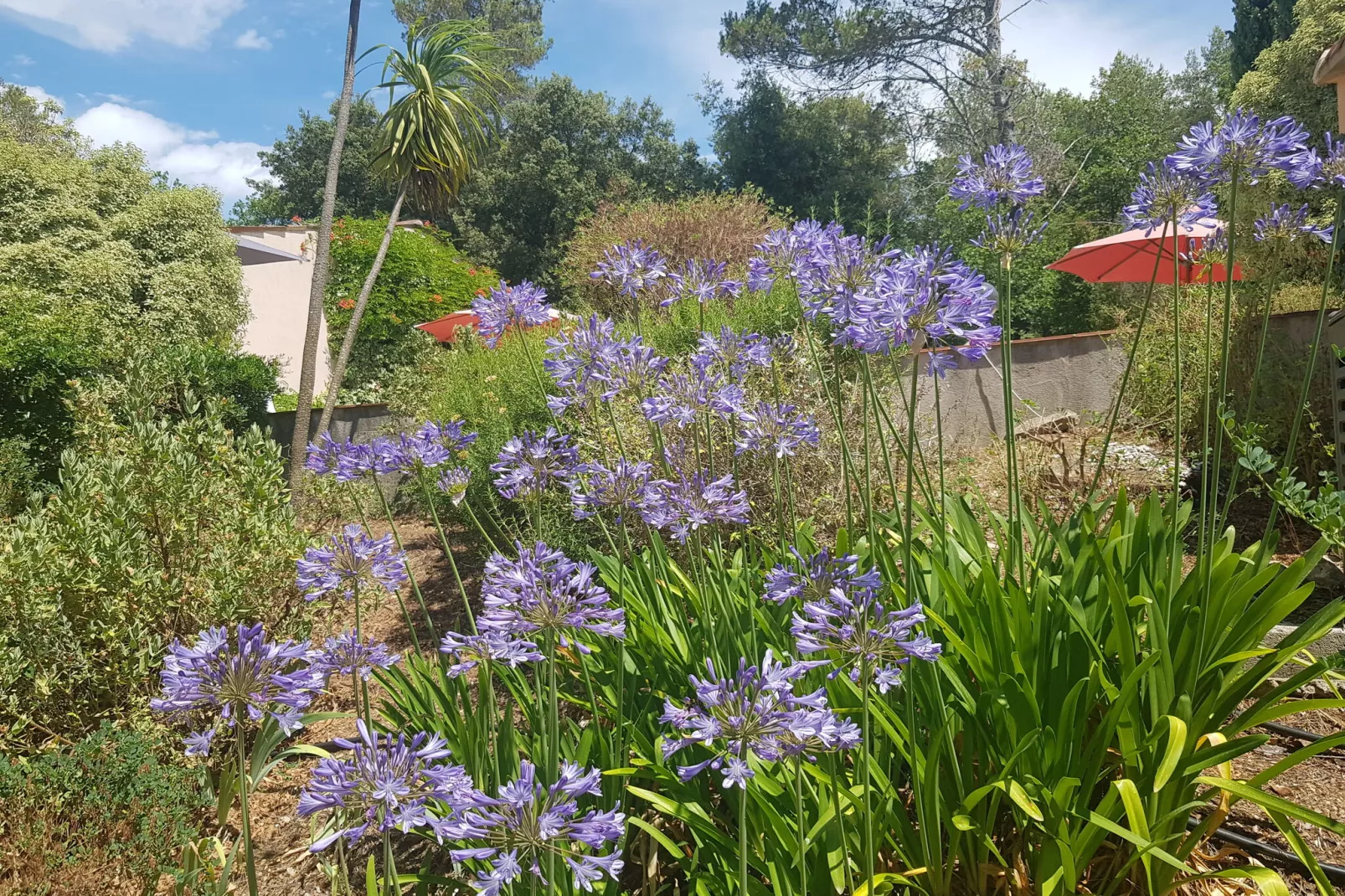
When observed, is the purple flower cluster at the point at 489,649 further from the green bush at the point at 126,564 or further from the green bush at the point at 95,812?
the green bush at the point at 126,564

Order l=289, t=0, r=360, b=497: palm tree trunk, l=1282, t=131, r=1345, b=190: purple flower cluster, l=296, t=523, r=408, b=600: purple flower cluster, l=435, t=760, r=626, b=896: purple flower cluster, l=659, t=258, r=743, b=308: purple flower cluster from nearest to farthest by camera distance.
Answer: l=435, t=760, r=626, b=896: purple flower cluster < l=296, t=523, r=408, b=600: purple flower cluster < l=1282, t=131, r=1345, b=190: purple flower cluster < l=659, t=258, r=743, b=308: purple flower cluster < l=289, t=0, r=360, b=497: palm tree trunk

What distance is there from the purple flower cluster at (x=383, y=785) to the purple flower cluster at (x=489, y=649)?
19 cm

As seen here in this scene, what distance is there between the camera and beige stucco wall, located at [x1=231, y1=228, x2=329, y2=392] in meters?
19.9

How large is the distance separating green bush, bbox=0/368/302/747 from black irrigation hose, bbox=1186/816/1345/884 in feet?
13.6

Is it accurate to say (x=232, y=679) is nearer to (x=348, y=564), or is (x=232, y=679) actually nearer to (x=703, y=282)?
(x=348, y=564)

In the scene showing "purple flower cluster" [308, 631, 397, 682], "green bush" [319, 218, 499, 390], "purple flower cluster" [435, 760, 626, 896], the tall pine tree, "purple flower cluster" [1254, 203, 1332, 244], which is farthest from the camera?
the tall pine tree

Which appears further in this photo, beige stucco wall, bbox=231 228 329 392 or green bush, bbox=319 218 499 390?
beige stucco wall, bbox=231 228 329 392

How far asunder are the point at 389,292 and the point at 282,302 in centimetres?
523

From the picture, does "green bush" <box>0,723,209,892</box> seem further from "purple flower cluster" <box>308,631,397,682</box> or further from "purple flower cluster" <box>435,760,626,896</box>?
"purple flower cluster" <box>435,760,626,896</box>

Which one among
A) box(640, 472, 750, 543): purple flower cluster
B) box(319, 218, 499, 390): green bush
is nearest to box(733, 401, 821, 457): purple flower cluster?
box(640, 472, 750, 543): purple flower cluster

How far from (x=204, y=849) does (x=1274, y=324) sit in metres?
8.06

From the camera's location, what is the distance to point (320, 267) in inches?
352

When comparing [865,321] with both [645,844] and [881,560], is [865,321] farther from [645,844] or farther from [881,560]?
[645,844]

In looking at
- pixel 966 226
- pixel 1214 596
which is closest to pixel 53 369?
pixel 1214 596
